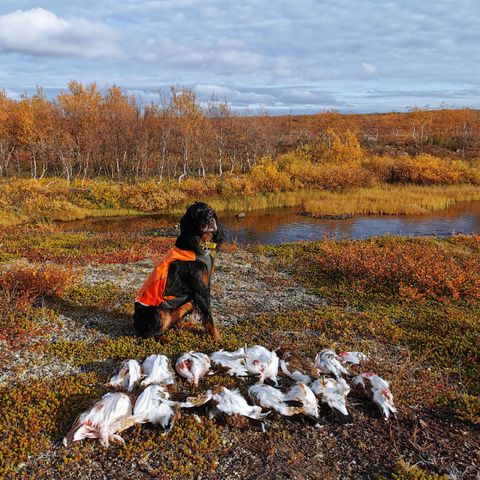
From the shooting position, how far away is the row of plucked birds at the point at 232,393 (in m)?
4.37

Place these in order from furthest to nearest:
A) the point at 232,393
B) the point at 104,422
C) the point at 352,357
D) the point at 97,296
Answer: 1. the point at 97,296
2. the point at 352,357
3. the point at 232,393
4. the point at 104,422

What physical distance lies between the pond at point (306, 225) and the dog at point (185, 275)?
41.8ft

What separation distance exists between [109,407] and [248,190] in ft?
86.2

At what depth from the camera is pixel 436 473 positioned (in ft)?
13.3

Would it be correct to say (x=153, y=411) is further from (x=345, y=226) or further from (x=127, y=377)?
(x=345, y=226)

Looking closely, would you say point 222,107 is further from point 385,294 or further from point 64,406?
point 64,406

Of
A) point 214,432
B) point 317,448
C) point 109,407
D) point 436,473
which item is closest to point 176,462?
point 214,432

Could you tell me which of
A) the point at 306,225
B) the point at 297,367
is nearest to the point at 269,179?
the point at 306,225

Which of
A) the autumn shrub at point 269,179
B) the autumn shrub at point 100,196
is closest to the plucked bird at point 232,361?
the autumn shrub at point 100,196

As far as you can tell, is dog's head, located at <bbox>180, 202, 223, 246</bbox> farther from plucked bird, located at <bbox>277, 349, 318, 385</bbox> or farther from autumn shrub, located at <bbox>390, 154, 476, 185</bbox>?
autumn shrub, located at <bbox>390, 154, 476, 185</bbox>

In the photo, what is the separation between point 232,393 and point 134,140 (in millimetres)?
35783

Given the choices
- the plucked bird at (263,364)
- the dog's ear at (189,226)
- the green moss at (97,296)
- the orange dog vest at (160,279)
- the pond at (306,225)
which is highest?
the dog's ear at (189,226)

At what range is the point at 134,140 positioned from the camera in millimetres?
37812

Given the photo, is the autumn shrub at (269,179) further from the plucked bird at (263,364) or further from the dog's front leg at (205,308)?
the plucked bird at (263,364)
